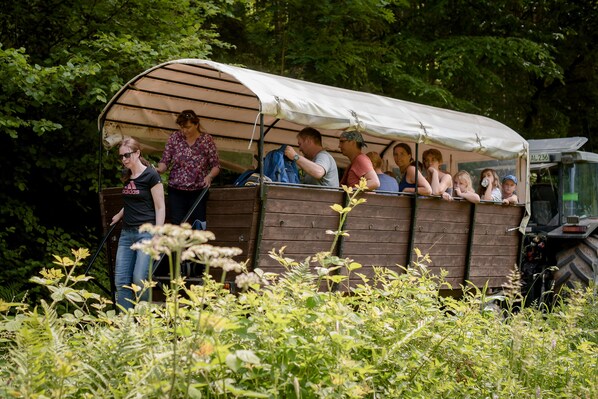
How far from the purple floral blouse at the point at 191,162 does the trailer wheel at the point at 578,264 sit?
15.7 feet

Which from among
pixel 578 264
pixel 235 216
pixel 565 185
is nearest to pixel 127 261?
pixel 235 216

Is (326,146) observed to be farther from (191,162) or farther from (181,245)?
(181,245)

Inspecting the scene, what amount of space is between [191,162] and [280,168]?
103cm

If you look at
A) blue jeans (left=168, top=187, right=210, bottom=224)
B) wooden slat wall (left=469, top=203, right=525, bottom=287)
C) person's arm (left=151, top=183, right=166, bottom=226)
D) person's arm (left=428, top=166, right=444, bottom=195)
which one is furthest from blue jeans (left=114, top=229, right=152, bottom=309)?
wooden slat wall (left=469, top=203, right=525, bottom=287)

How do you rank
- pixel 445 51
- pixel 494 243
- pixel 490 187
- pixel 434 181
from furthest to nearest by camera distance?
pixel 445 51
pixel 490 187
pixel 494 243
pixel 434 181

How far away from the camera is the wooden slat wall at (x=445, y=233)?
871cm

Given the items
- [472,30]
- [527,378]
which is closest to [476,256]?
[527,378]

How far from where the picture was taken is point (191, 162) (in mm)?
7969

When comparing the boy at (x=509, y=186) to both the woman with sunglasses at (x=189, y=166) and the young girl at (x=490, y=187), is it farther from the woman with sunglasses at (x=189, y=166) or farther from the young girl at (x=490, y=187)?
the woman with sunglasses at (x=189, y=166)

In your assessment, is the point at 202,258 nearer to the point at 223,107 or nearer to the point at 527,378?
the point at 527,378

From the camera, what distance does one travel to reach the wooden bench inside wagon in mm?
6973

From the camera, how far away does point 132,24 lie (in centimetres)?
1099

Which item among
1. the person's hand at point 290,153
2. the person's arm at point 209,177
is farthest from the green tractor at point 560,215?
the person's arm at point 209,177

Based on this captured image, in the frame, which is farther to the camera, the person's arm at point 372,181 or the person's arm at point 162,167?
the person's arm at point 162,167
